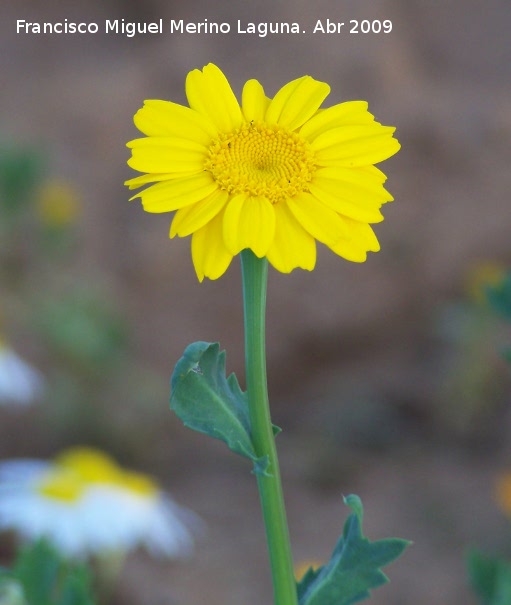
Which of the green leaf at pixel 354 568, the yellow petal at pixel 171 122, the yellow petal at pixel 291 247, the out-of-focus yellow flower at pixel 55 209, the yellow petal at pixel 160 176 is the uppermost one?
the out-of-focus yellow flower at pixel 55 209

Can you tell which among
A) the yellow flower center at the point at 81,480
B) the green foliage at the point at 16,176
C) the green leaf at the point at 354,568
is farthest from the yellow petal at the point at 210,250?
the green foliage at the point at 16,176

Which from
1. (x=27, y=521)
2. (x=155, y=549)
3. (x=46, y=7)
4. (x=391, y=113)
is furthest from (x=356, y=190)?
(x=46, y=7)

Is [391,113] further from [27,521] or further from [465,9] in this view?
[27,521]

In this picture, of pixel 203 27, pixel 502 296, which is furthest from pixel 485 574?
pixel 203 27

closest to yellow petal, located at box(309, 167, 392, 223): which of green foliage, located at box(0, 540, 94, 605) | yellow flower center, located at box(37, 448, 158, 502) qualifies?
green foliage, located at box(0, 540, 94, 605)

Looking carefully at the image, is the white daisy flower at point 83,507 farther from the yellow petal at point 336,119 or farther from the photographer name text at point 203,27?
the photographer name text at point 203,27

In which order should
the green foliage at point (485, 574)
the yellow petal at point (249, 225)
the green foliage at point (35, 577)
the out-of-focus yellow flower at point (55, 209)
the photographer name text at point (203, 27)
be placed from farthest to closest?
the photographer name text at point (203, 27) < the out-of-focus yellow flower at point (55, 209) < the green foliage at point (485, 574) < the green foliage at point (35, 577) < the yellow petal at point (249, 225)

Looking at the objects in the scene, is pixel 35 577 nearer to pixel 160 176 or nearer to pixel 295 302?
pixel 160 176

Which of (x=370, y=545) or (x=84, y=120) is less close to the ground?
(x=84, y=120)
